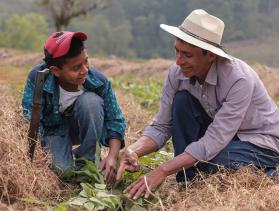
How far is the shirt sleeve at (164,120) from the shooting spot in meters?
3.04

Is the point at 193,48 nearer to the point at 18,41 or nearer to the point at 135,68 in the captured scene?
the point at 135,68

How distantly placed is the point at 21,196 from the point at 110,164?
0.57 metres

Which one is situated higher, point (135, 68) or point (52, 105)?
point (52, 105)

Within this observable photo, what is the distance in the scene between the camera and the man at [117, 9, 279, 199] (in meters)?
2.74

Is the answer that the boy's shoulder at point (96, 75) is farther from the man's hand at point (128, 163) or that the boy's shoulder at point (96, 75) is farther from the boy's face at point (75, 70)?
the man's hand at point (128, 163)

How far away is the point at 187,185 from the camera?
2.95 meters

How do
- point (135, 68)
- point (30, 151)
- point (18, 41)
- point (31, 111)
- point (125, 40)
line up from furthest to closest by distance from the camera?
1. point (125, 40)
2. point (18, 41)
3. point (135, 68)
4. point (31, 111)
5. point (30, 151)

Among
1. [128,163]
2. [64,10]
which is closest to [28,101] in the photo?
[128,163]

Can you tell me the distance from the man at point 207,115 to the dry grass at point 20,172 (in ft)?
1.24

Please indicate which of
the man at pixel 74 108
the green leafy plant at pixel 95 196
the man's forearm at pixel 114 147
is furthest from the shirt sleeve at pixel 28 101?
the man's forearm at pixel 114 147

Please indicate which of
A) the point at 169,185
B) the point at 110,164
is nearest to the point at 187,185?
the point at 169,185

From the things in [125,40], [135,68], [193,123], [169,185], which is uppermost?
[193,123]

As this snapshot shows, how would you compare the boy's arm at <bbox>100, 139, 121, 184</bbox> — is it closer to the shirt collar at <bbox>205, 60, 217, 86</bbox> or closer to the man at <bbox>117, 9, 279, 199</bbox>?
the man at <bbox>117, 9, 279, 199</bbox>

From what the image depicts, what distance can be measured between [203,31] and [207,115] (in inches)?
18.7
